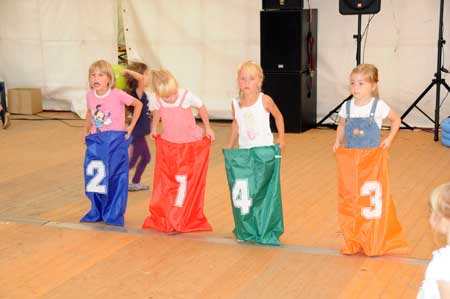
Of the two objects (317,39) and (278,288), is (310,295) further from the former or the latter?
(317,39)

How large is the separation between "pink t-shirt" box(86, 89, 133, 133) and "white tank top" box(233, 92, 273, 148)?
0.89 m

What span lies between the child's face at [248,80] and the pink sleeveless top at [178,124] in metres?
0.56

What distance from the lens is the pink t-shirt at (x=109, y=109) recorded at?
16.6 ft

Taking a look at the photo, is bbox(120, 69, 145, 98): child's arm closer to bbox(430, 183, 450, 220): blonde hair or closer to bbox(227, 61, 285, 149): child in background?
bbox(227, 61, 285, 149): child in background

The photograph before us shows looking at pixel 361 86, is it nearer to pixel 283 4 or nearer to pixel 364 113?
pixel 364 113

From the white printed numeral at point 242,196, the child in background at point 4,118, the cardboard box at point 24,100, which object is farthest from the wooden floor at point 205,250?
the cardboard box at point 24,100

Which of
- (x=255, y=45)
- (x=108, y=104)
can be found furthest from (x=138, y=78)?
(x=255, y=45)

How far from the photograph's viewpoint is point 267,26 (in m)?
8.45

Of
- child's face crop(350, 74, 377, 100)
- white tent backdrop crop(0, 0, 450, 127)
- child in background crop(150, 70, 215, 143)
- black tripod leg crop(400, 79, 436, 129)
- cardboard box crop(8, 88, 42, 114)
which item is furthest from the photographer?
cardboard box crop(8, 88, 42, 114)

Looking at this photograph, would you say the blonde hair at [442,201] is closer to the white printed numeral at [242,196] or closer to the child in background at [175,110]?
the white printed numeral at [242,196]

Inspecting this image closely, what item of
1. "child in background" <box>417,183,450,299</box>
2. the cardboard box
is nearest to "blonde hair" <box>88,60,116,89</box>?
"child in background" <box>417,183,450,299</box>

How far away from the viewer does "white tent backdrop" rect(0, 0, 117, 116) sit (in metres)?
9.99

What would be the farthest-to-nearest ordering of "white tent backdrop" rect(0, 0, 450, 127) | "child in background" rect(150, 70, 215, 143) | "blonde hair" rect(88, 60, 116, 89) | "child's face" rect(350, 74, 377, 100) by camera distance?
1. "white tent backdrop" rect(0, 0, 450, 127)
2. "blonde hair" rect(88, 60, 116, 89)
3. "child in background" rect(150, 70, 215, 143)
4. "child's face" rect(350, 74, 377, 100)

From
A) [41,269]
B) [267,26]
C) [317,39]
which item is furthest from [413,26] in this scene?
[41,269]
